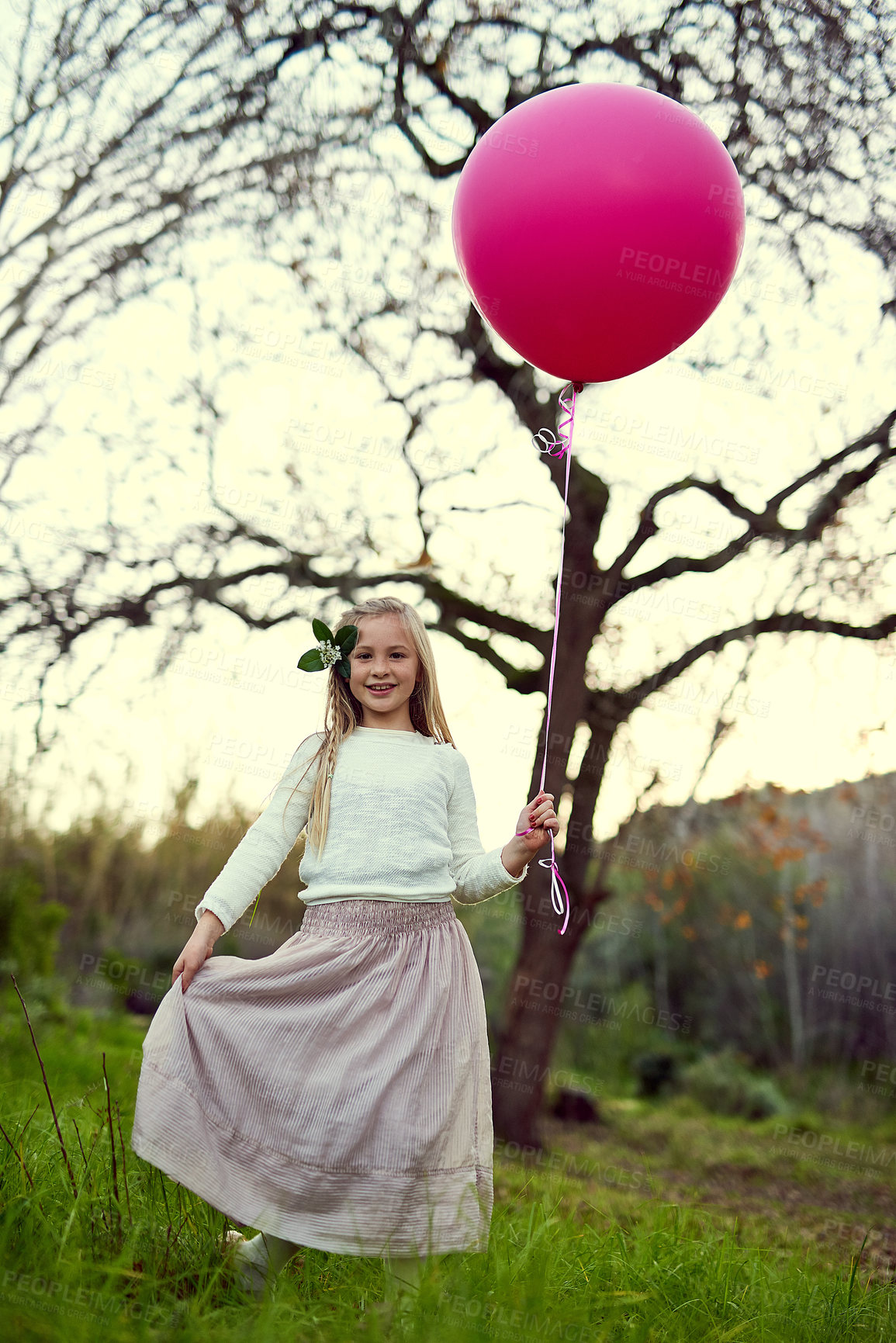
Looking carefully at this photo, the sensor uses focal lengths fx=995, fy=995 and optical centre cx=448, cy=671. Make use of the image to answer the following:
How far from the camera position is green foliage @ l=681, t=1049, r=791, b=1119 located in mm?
9289

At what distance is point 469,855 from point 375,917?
1.04 feet

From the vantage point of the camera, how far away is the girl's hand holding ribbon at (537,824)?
2.22 meters

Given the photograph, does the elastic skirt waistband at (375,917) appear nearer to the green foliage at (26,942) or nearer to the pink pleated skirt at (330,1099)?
the pink pleated skirt at (330,1099)

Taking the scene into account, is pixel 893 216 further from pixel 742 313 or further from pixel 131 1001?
pixel 131 1001

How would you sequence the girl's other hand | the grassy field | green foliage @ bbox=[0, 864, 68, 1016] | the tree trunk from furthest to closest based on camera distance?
green foliage @ bbox=[0, 864, 68, 1016], the tree trunk, the girl's other hand, the grassy field

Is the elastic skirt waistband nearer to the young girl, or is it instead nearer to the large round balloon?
the young girl

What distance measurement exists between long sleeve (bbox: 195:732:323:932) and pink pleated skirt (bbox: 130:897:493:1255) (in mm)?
135

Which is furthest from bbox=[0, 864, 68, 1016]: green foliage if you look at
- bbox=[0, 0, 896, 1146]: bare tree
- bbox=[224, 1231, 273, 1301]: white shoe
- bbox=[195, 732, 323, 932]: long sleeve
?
bbox=[195, 732, 323, 932]: long sleeve

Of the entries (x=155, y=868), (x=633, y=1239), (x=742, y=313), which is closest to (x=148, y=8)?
(x=742, y=313)

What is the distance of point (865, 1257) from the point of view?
13.3 feet

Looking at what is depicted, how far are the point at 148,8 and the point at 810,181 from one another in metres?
3.51

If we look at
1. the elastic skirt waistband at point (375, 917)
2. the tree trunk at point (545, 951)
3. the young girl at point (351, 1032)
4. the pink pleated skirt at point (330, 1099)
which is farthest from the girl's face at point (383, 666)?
the tree trunk at point (545, 951)

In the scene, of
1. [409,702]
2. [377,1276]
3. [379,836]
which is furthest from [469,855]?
[377,1276]

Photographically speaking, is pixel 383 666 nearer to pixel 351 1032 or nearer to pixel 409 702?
pixel 409 702
